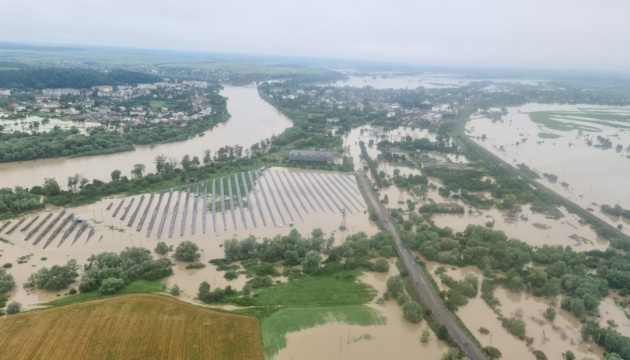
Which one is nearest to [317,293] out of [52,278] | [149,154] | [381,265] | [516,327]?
[381,265]

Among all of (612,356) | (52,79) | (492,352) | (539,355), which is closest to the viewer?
(612,356)

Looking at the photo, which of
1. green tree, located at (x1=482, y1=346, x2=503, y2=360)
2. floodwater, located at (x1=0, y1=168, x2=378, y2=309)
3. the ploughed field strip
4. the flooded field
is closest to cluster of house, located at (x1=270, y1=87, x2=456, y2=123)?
the ploughed field strip

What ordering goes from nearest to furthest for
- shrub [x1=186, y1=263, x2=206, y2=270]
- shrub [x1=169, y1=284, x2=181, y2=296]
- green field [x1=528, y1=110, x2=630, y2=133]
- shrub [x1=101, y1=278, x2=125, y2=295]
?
shrub [x1=101, y1=278, x2=125, y2=295] → shrub [x1=169, y1=284, x2=181, y2=296] → shrub [x1=186, y1=263, x2=206, y2=270] → green field [x1=528, y1=110, x2=630, y2=133]

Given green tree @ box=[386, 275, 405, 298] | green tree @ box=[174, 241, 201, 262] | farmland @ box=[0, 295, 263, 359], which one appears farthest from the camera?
green tree @ box=[174, 241, 201, 262]

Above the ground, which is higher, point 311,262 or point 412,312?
point 311,262

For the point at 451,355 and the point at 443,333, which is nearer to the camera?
the point at 451,355

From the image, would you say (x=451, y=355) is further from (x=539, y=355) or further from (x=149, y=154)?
(x=149, y=154)

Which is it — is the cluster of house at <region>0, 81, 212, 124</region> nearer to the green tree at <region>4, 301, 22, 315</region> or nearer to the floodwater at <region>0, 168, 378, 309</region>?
the floodwater at <region>0, 168, 378, 309</region>
